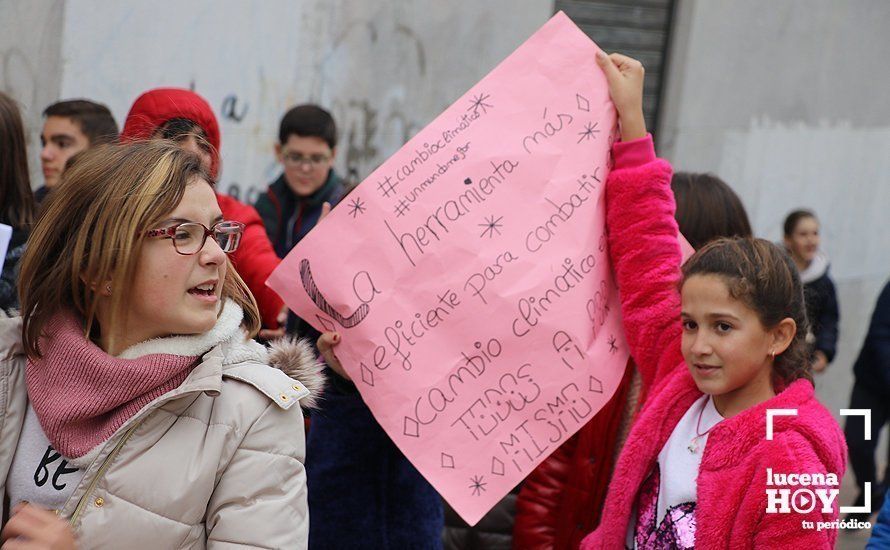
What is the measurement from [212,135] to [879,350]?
426 centimetres

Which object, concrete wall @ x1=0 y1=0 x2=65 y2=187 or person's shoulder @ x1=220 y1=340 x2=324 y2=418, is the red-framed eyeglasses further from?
concrete wall @ x1=0 y1=0 x2=65 y2=187

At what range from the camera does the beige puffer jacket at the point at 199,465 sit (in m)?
2.15

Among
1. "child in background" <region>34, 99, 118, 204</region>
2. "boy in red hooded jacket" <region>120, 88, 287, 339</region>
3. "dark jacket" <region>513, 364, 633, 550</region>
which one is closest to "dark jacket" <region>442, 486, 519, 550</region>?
"dark jacket" <region>513, 364, 633, 550</region>

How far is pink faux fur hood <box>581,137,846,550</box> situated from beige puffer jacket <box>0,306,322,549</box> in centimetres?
91

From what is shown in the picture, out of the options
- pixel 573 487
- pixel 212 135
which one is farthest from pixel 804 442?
pixel 212 135

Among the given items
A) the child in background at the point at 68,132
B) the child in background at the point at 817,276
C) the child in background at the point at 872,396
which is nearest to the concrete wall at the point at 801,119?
the child in background at the point at 817,276

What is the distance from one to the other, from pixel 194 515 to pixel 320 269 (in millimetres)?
1045

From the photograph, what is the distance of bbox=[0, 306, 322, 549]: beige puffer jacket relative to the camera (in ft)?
7.04

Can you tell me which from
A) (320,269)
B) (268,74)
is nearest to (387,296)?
(320,269)

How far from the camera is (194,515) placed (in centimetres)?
220

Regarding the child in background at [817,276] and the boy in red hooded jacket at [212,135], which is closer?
the boy in red hooded jacket at [212,135]

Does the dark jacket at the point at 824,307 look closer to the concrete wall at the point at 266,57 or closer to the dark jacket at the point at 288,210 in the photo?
the concrete wall at the point at 266,57

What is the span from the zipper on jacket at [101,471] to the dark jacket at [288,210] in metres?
3.09

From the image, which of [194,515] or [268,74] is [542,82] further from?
[268,74]
